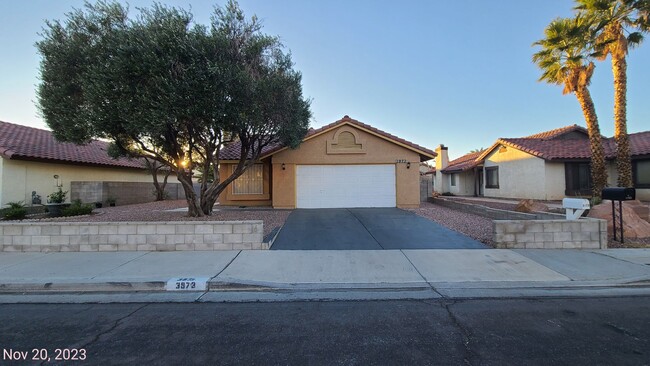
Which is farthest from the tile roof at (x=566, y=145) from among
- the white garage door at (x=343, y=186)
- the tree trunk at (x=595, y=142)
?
the white garage door at (x=343, y=186)

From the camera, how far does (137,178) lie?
22094 millimetres

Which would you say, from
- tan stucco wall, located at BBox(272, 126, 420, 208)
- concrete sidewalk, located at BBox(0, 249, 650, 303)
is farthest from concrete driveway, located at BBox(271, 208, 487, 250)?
tan stucco wall, located at BBox(272, 126, 420, 208)

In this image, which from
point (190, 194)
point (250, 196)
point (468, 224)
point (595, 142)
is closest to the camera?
point (468, 224)

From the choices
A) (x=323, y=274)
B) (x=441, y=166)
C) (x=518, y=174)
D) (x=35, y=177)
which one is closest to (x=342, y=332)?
(x=323, y=274)

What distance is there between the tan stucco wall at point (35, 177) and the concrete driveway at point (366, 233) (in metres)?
12.6

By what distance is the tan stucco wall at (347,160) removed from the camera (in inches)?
599

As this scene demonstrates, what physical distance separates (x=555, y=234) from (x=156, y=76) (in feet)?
35.4

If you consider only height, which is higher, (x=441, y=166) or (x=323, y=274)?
(x=441, y=166)

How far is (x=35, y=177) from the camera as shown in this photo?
47.6 ft

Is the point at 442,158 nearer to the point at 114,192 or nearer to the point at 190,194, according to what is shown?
the point at 190,194

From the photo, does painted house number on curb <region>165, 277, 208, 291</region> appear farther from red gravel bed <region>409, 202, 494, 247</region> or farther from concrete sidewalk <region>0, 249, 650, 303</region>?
red gravel bed <region>409, 202, 494, 247</region>

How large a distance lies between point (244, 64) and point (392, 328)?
822 centimetres

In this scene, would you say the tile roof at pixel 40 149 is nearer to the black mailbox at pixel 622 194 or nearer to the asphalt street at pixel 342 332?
the asphalt street at pixel 342 332

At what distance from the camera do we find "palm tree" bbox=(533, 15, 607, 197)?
517 inches
